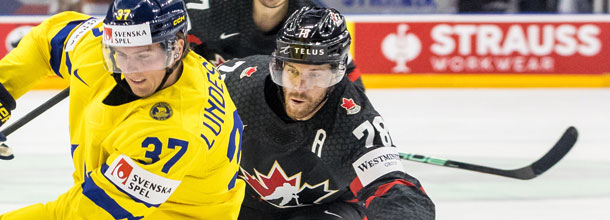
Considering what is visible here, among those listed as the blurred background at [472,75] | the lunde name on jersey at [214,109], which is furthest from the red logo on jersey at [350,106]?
the blurred background at [472,75]

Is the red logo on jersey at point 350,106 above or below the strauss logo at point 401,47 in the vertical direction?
Answer: above

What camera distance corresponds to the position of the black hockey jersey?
269 cm

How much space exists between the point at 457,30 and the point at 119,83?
5.98 m

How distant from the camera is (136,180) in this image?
7.64ft

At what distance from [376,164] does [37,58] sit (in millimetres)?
960

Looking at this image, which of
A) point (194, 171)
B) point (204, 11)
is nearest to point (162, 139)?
point (194, 171)

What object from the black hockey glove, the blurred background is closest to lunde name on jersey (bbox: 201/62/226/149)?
the black hockey glove

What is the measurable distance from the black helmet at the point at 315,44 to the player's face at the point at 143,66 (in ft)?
1.53

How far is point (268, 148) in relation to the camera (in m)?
2.92

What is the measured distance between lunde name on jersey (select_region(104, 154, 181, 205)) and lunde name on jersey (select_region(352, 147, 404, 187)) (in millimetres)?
566

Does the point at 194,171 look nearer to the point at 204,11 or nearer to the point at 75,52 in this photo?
the point at 75,52

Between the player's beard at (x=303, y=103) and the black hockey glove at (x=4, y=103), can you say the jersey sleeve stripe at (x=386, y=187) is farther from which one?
the black hockey glove at (x=4, y=103)

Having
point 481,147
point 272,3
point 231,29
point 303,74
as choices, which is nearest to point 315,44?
point 303,74

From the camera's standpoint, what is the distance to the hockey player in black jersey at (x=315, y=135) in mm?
2688
